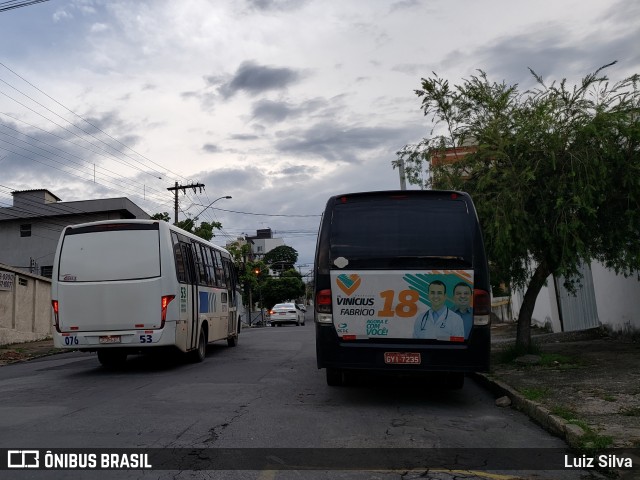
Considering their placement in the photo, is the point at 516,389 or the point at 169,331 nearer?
the point at 516,389

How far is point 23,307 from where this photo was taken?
22500mm

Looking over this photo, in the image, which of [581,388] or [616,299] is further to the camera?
[616,299]

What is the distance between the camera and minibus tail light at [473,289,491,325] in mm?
7340

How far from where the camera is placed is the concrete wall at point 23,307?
21.2 m

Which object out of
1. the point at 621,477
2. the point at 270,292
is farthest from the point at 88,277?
the point at 270,292

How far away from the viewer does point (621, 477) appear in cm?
474

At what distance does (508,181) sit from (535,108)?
4.55ft

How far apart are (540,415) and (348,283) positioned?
266 cm

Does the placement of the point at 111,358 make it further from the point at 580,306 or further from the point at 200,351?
the point at 580,306

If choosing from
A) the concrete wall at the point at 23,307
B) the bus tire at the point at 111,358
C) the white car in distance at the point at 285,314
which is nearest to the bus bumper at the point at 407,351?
the bus tire at the point at 111,358

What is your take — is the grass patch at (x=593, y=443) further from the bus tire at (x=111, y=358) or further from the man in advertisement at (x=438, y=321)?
the bus tire at (x=111, y=358)

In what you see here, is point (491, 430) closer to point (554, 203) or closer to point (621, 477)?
point (621, 477)

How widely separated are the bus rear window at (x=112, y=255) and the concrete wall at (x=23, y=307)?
1174 cm

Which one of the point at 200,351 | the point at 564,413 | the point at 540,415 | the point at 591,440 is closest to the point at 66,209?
the point at 200,351
